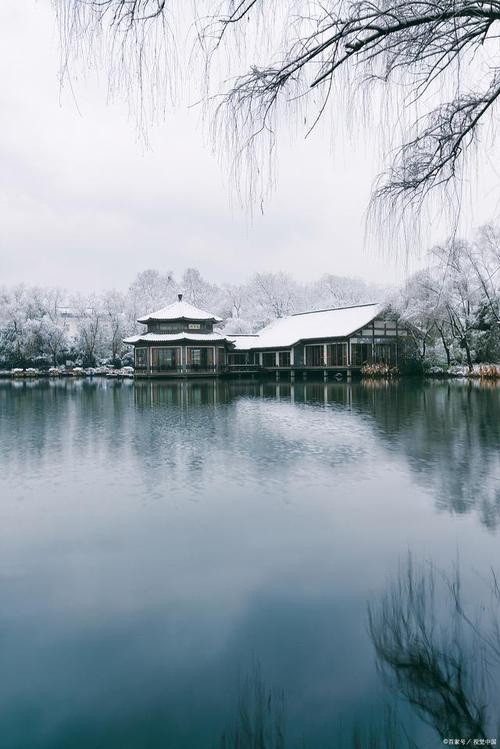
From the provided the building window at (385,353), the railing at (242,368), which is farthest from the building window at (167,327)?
the building window at (385,353)

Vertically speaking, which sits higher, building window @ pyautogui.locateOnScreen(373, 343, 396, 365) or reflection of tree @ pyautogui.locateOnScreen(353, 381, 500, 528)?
building window @ pyautogui.locateOnScreen(373, 343, 396, 365)

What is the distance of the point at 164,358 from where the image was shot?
41.6 m

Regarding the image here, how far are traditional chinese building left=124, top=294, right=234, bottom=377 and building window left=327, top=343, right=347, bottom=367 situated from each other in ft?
26.2

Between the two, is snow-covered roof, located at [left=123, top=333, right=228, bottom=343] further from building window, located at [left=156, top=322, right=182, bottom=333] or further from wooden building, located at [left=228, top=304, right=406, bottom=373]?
wooden building, located at [left=228, top=304, right=406, bottom=373]

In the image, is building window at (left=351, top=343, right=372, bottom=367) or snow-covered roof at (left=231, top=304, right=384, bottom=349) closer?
building window at (left=351, top=343, right=372, bottom=367)

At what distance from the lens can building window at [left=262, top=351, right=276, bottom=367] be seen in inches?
1720

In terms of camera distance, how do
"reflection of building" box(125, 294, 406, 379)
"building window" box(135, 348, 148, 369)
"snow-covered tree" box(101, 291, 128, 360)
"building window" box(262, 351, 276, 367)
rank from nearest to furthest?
"reflection of building" box(125, 294, 406, 379), "building window" box(135, 348, 148, 369), "building window" box(262, 351, 276, 367), "snow-covered tree" box(101, 291, 128, 360)

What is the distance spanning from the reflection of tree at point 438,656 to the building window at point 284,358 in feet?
125

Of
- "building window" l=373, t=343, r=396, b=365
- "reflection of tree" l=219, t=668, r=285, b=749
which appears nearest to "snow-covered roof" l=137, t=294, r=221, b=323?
"building window" l=373, t=343, r=396, b=365

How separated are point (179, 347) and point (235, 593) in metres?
37.5

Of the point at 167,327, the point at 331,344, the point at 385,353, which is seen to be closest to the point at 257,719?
the point at 331,344

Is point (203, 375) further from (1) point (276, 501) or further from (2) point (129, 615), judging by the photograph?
(2) point (129, 615)

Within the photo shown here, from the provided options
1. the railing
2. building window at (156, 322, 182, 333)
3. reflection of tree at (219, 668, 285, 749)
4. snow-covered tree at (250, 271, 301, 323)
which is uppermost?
snow-covered tree at (250, 271, 301, 323)

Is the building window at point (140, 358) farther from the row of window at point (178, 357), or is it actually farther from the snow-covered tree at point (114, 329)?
the snow-covered tree at point (114, 329)
